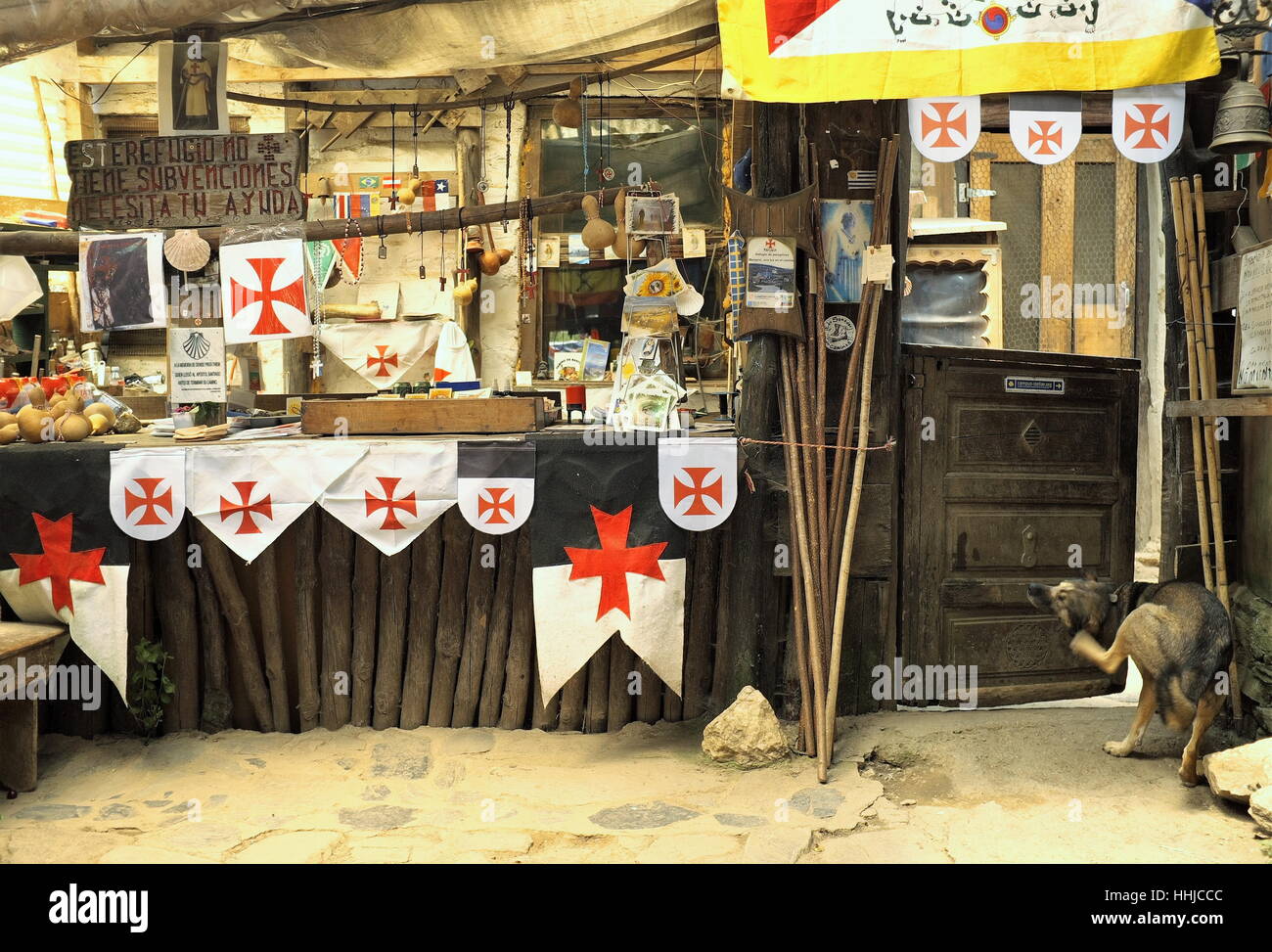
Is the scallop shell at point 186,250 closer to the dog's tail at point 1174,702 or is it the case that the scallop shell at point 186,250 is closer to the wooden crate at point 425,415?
the wooden crate at point 425,415

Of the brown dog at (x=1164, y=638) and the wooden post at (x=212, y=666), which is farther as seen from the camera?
the wooden post at (x=212, y=666)

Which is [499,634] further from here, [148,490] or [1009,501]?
A: [1009,501]

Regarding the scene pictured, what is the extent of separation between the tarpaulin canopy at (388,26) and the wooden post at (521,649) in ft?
8.12

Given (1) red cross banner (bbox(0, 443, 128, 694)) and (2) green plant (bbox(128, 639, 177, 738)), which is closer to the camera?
(1) red cross banner (bbox(0, 443, 128, 694))

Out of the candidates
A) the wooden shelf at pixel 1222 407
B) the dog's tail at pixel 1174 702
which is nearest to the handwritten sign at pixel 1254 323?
the wooden shelf at pixel 1222 407

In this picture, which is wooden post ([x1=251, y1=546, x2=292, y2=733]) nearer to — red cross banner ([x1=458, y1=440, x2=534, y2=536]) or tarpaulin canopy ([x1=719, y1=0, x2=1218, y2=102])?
red cross banner ([x1=458, y1=440, x2=534, y2=536])

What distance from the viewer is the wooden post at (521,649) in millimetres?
5539

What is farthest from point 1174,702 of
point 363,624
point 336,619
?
point 336,619

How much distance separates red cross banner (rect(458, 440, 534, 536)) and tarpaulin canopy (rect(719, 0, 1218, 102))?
1.87 metres

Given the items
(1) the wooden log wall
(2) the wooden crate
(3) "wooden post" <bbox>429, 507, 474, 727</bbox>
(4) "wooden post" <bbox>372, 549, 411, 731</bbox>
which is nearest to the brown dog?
(1) the wooden log wall

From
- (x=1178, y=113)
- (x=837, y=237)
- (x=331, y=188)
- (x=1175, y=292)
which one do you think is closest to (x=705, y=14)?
(x=837, y=237)

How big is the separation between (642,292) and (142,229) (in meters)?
2.58

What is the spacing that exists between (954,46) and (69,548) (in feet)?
14.8

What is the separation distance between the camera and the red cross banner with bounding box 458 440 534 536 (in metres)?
5.24
